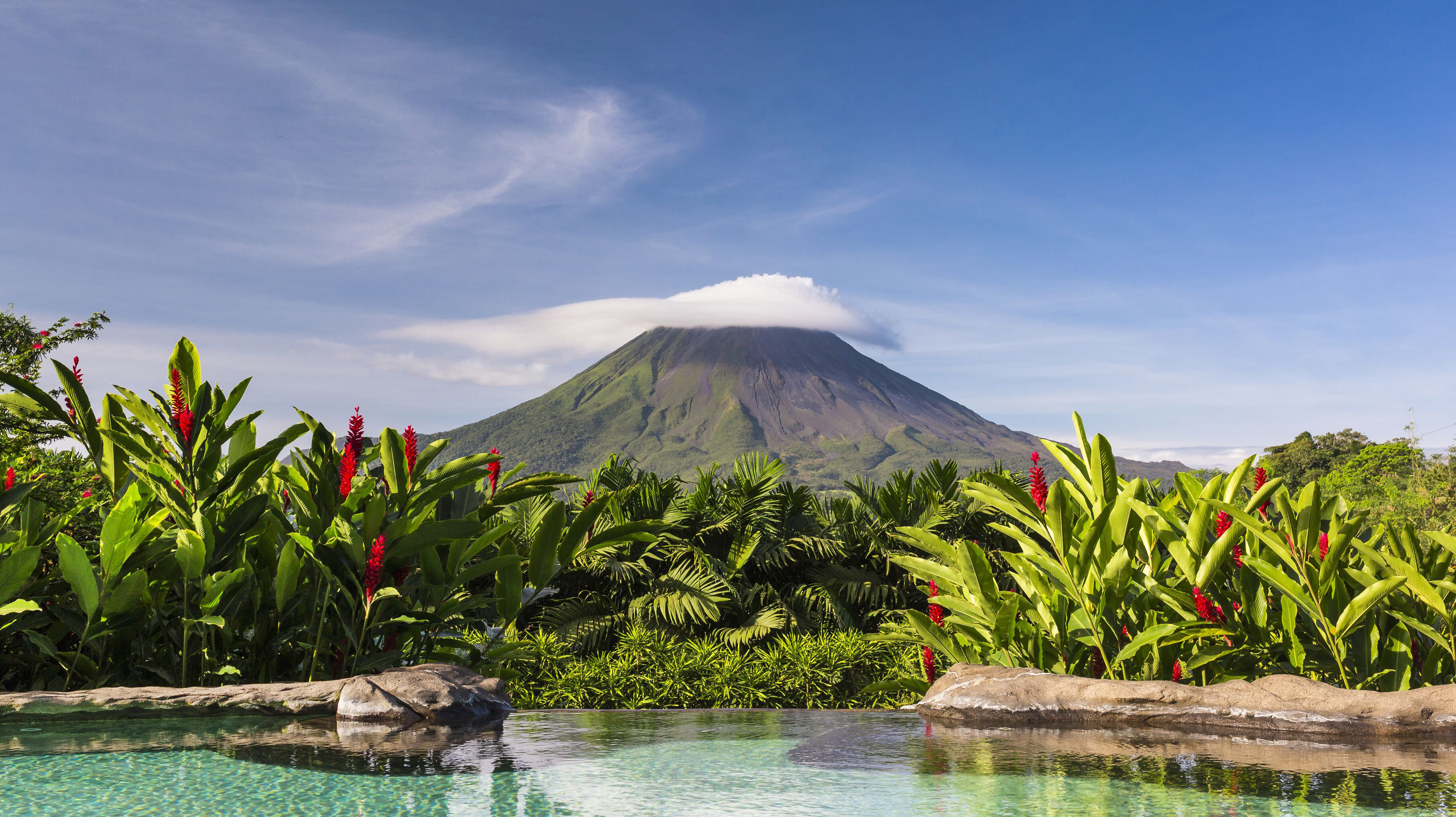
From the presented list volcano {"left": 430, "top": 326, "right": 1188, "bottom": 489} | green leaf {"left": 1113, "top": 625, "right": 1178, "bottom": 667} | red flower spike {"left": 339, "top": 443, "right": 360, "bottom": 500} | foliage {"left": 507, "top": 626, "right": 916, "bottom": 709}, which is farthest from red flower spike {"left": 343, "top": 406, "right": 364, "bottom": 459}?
volcano {"left": 430, "top": 326, "right": 1188, "bottom": 489}

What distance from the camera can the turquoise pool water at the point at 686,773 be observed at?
2838mm

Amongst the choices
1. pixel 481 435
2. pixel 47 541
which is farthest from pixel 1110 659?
pixel 481 435

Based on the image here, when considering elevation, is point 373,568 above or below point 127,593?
above

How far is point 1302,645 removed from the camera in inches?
177

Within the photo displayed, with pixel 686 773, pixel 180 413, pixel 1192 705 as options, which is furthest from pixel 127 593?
pixel 1192 705

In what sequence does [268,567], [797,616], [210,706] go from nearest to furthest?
1. [210,706]
2. [268,567]
3. [797,616]

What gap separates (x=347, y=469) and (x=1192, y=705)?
3.96 metres

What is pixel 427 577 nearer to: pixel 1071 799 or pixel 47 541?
pixel 47 541

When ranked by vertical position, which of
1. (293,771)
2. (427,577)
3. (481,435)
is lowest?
(293,771)

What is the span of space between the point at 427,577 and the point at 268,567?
78 centimetres

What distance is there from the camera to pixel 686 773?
10.8ft

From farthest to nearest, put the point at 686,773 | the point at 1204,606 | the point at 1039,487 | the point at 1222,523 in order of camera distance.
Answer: the point at 1039,487
the point at 1222,523
the point at 1204,606
the point at 686,773

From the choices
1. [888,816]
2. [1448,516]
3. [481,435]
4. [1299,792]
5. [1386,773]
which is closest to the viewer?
[888,816]

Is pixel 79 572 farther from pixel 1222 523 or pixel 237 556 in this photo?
pixel 1222 523
